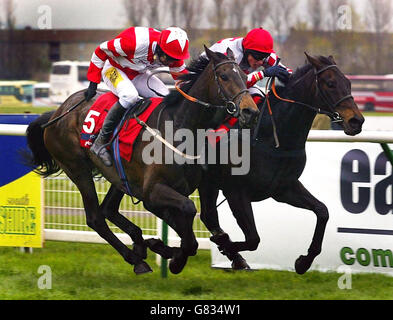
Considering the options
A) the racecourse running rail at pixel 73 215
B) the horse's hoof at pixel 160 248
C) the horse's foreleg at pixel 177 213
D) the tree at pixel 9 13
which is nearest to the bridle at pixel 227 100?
the horse's foreleg at pixel 177 213

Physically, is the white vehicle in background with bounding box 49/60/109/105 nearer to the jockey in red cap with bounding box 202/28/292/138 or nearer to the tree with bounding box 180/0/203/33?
the tree with bounding box 180/0/203/33

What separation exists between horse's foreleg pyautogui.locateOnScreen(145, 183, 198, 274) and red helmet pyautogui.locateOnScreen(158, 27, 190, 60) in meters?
0.73

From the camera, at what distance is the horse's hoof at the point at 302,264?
4.56 metres

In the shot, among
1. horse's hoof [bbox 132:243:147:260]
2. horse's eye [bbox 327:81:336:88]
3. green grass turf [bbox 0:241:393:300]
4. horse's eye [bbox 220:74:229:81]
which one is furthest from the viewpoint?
horse's hoof [bbox 132:243:147:260]

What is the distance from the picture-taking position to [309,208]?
4.57 metres

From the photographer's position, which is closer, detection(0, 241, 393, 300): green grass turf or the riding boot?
detection(0, 241, 393, 300): green grass turf

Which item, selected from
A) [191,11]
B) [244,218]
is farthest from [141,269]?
[191,11]

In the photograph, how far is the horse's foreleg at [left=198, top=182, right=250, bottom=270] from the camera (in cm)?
479

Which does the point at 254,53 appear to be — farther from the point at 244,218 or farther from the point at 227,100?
the point at 244,218

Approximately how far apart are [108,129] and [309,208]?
127 centimetres

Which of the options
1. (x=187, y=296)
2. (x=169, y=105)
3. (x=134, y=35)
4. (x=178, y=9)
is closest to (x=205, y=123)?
(x=169, y=105)

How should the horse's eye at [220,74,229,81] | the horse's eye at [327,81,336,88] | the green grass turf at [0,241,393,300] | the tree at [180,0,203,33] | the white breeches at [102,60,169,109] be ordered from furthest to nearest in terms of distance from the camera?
the tree at [180,0,203,33] → the white breeches at [102,60,169,109] → the green grass turf at [0,241,393,300] → the horse's eye at [327,81,336,88] → the horse's eye at [220,74,229,81]

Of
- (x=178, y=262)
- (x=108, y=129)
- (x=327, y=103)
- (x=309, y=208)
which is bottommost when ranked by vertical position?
(x=178, y=262)

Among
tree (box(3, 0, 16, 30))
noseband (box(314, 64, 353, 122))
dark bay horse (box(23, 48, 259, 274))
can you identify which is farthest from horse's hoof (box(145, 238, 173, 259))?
tree (box(3, 0, 16, 30))
